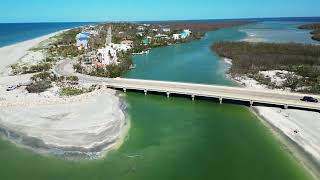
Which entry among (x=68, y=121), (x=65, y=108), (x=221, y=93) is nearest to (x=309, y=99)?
(x=221, y=93)

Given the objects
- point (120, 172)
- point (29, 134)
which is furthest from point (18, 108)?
point (120, 172)

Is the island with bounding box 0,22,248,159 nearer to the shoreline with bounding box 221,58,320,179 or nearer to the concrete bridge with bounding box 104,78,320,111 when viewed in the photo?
the concrete bridge with bounding box 104,78,320,111

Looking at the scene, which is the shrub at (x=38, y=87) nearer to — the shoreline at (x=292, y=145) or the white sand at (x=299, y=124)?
the shoreline at (x=292, y=145)

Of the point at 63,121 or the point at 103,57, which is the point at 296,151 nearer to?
the point at 63,121

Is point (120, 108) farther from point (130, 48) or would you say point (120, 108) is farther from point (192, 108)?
point (130, 48)

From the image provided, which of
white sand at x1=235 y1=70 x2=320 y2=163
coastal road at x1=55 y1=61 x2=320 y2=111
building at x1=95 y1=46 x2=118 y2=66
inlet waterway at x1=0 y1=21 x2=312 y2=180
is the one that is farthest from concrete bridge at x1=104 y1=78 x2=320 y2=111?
building at x1=95 y1=46 x2=118 y2=66
